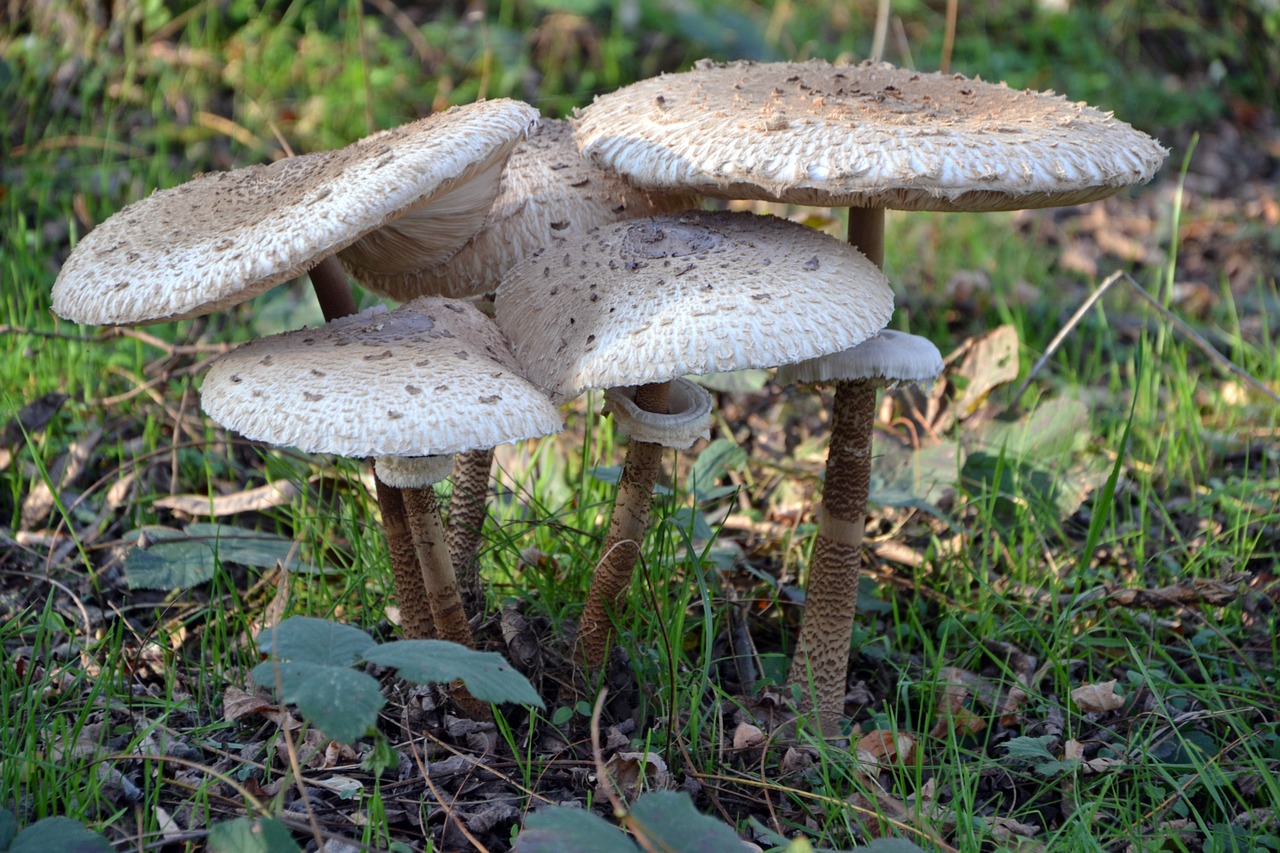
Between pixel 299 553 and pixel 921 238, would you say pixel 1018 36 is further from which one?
pixel 299 553

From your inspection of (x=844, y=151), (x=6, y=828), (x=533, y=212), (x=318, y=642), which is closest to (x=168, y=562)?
(x=6, y=828)

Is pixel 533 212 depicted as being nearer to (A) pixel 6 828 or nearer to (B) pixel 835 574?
(B) pixel 835 574

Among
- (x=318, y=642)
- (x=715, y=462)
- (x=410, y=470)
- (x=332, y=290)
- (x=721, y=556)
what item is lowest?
(x=721, y=556)

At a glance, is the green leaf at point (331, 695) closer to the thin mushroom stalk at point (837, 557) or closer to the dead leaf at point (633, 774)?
the dead leaf at point (633, 774)

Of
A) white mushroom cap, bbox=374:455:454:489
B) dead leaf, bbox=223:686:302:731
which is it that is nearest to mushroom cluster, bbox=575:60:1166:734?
white mushroom cap, bbox=374:455:454:489

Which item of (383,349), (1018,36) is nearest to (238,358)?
(383,349)

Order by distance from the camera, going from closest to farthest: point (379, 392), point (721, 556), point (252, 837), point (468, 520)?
point (252, 837) → point (379, 392) → point (468, 520) → point (721, 556)
